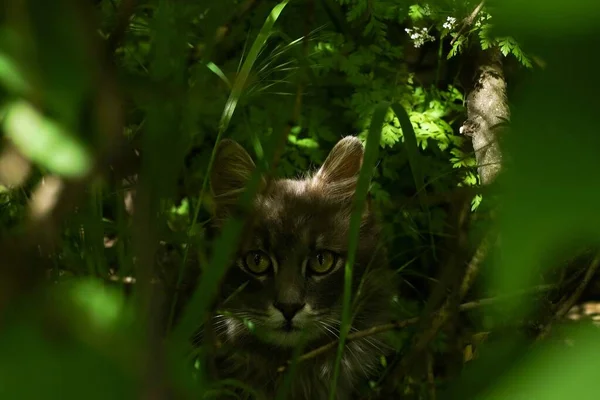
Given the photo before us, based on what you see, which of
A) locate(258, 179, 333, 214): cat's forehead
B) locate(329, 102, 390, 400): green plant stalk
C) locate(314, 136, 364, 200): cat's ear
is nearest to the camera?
locate(329, 102, 390, 400): green plant stalk

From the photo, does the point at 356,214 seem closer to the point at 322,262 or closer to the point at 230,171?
the point at 322,262

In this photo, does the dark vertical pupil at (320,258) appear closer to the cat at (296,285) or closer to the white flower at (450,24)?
the cat at (296,285)

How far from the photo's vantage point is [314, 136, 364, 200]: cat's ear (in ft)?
8.16

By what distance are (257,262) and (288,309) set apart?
0.26 m

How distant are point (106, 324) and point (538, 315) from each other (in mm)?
1391

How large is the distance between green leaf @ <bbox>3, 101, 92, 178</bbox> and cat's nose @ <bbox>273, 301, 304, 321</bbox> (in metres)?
1.51

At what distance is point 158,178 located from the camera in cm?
93

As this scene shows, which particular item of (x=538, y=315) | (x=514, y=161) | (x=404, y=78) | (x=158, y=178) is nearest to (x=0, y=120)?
(x=158, y=178)

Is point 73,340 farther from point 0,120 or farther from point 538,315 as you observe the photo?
point 538,315

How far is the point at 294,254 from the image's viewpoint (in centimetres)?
230

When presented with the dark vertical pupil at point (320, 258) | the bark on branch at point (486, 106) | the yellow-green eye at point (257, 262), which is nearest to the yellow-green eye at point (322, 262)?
the dark vertical pupil at point (320, 258)

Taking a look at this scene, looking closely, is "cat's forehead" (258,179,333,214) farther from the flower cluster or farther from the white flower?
the white flower

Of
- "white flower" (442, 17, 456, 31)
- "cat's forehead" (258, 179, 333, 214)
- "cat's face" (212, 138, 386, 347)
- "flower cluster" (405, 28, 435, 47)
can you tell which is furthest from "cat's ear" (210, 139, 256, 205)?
"white flower" (442, 17, 456, 31)

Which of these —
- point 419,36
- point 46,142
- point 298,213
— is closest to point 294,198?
point 298,213
